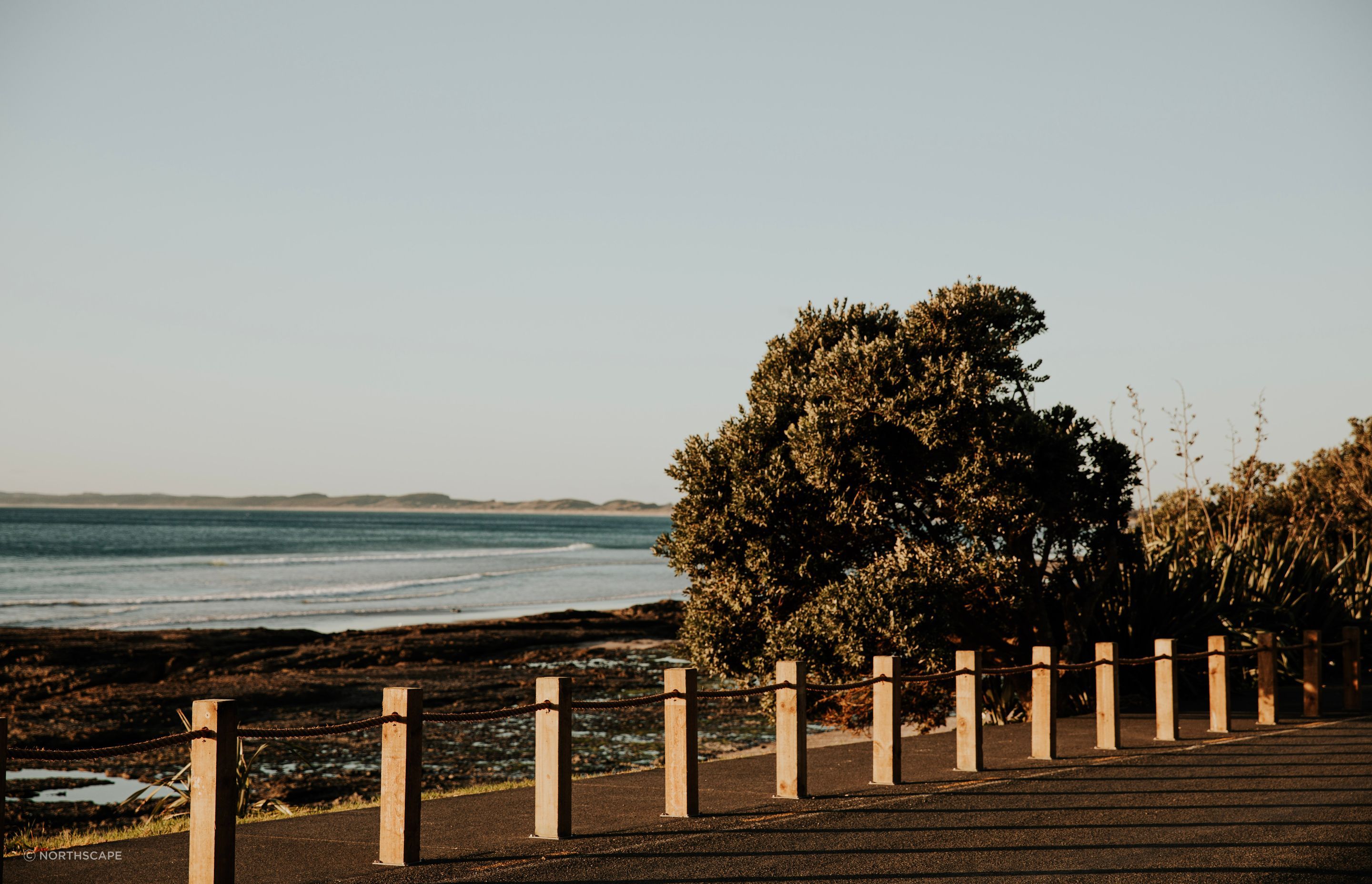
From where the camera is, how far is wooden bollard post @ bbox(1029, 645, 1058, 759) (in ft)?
36.9

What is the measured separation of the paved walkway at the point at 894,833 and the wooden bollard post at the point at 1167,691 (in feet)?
4.16

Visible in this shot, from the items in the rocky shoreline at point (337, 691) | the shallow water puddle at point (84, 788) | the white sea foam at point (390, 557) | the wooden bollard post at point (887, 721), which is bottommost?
the white sea foam at point (390, 557)

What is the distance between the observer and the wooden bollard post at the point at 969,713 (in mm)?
10641

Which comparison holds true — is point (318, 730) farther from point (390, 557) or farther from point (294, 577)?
point (390, 557)

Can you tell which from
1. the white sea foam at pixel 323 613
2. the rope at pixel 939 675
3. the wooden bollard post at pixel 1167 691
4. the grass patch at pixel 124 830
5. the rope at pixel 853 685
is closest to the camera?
the grass patch at pixel 124 830

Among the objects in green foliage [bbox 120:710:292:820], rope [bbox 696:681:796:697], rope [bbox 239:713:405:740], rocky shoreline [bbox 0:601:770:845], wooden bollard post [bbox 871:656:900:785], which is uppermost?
rope [bbox 239:713:405:740]

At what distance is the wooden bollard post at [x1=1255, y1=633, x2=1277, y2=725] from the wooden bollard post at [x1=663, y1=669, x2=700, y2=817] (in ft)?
27.8

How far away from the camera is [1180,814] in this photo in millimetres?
8625

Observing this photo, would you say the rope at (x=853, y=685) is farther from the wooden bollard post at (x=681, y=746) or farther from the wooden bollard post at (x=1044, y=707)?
the wooden bollard post at (x=1044, y=707)

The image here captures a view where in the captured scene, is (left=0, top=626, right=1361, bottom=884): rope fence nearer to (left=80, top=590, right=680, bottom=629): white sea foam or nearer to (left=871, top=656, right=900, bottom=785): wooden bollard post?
(left=871, top=656, right=900, bottom=785): wooden bollard post

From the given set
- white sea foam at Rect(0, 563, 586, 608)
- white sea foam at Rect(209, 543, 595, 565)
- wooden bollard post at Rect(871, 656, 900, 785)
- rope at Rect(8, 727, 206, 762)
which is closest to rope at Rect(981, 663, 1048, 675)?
wooden bollard post at Rect(871, 656, 900, 785)

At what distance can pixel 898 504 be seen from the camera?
1433cm

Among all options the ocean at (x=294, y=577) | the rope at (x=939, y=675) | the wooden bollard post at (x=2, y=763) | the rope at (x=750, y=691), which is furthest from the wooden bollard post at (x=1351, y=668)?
the ocean at (x=294, y=577)

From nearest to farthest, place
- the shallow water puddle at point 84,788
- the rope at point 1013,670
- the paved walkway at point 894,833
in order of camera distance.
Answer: the paved walkway at point 894,833 → the rope at point 1013,670 → the shallow water puddle at point 84,788
